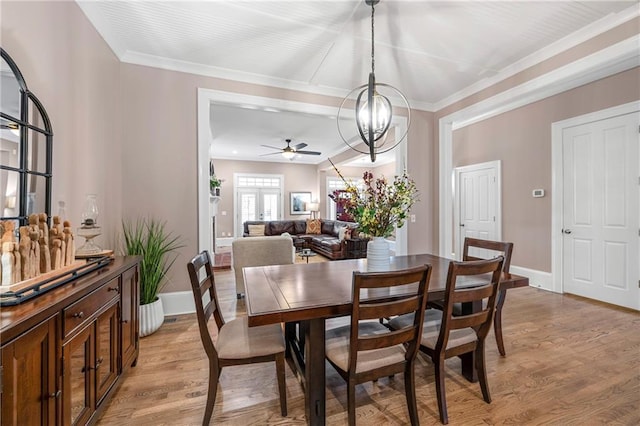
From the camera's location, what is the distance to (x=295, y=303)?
1.42 m

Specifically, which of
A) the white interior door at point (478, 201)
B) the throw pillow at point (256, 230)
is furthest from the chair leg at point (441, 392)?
the throw pillow at point (256, 230)

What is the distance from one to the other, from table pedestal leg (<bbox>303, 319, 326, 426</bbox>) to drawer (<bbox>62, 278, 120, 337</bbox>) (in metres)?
1.07

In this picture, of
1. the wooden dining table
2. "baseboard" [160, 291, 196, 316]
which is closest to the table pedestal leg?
the wooden dining table

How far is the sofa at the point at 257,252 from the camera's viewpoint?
146 inches

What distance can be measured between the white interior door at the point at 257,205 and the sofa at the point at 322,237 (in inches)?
48.2

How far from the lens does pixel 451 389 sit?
189 centimetres

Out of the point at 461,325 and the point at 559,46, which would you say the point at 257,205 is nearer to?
the point at 559,46

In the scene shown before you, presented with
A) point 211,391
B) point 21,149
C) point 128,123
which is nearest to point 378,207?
point 211,391

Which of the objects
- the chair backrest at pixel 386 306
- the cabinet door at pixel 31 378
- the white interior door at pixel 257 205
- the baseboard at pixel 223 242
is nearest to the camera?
the cabinet door at pixel 31 378

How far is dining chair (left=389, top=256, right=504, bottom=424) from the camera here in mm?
1507

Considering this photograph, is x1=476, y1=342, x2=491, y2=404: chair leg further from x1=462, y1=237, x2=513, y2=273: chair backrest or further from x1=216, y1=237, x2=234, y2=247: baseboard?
x1=216, y1=237, x2=234, y2=247: baseboard

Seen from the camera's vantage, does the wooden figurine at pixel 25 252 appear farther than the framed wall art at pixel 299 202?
No

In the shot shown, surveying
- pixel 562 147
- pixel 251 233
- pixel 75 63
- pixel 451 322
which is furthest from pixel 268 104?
pixel 251 233

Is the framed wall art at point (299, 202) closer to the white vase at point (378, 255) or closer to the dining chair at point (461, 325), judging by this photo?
the white vase at point (378, 255)
